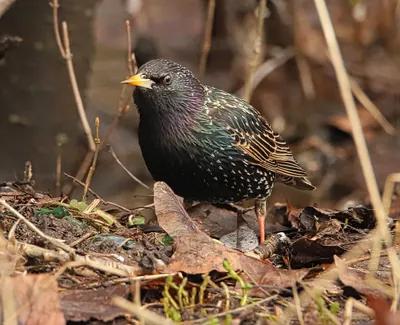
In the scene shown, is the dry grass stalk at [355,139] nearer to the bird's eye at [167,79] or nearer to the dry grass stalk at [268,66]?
the bird's eye at [167,79]

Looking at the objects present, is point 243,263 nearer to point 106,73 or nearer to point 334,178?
point 334,178

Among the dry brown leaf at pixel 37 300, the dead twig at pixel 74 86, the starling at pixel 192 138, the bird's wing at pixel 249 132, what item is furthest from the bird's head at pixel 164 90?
the dry brown leaf at pixel 37 300

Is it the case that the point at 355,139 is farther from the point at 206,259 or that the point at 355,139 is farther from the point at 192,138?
the point at 192,138

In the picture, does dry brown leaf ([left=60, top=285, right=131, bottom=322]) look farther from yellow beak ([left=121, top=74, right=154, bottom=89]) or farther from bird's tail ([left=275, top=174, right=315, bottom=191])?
bird's tail ([left=275, top=174, right=315, bottom=191])

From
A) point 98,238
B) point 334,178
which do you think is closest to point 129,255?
point 98,238

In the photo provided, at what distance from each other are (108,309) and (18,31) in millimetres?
4181

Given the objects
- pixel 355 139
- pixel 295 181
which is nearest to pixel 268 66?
pixel 295 181

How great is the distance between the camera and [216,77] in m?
11.6

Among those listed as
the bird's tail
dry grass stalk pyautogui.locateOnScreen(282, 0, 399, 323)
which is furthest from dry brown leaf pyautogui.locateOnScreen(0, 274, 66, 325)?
the bird's tail

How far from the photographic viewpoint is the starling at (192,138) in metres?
5.16

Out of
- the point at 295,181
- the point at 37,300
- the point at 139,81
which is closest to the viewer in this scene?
the point at 37,300

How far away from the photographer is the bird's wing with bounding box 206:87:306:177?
544 centimetres

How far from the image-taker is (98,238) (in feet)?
14.3

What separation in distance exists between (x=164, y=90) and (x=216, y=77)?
6.36 meters
